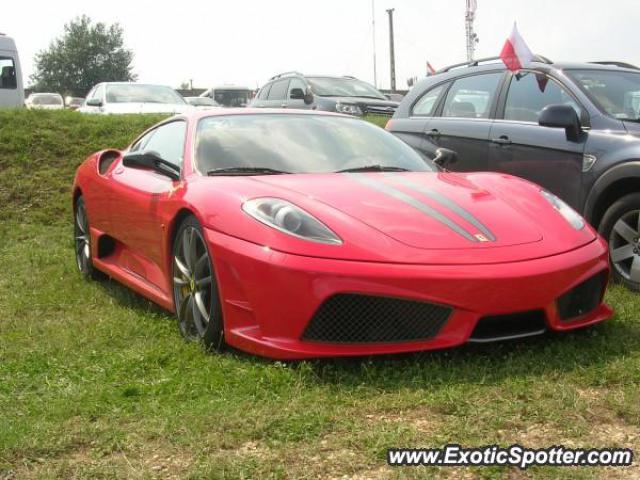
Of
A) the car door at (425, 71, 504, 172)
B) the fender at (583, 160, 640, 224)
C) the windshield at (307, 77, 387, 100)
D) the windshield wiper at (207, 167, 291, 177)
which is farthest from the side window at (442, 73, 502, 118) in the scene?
the windshield at (307, 77, 387, 100)

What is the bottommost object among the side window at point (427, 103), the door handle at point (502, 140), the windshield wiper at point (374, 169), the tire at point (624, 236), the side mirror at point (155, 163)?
the tire at point (624, 236)

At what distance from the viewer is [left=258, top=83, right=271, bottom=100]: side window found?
15094 mm

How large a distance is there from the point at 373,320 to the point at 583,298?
1062 millimetres

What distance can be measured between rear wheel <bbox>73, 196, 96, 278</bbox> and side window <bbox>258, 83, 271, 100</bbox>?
29.8 feet

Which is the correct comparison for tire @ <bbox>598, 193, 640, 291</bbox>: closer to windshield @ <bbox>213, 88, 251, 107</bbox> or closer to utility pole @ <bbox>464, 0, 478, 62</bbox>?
windshield @ <bbox>213, 88, 251, 107</bbox>

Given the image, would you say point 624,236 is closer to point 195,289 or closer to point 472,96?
point 472,96

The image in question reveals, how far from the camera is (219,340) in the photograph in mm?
3809

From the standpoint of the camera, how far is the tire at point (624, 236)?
494 centimetres

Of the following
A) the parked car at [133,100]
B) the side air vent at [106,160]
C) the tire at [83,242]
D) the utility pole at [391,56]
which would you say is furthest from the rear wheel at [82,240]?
the utility pole at [391,56]

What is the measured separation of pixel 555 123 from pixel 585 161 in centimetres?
33

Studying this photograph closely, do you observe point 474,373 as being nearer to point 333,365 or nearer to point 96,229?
point 333,365

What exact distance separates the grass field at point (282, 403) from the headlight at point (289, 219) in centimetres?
56

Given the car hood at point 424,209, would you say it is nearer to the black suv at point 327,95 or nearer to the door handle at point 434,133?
the door handle at point 434,133

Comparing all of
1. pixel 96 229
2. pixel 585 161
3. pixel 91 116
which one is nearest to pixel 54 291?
pixel 96 229
